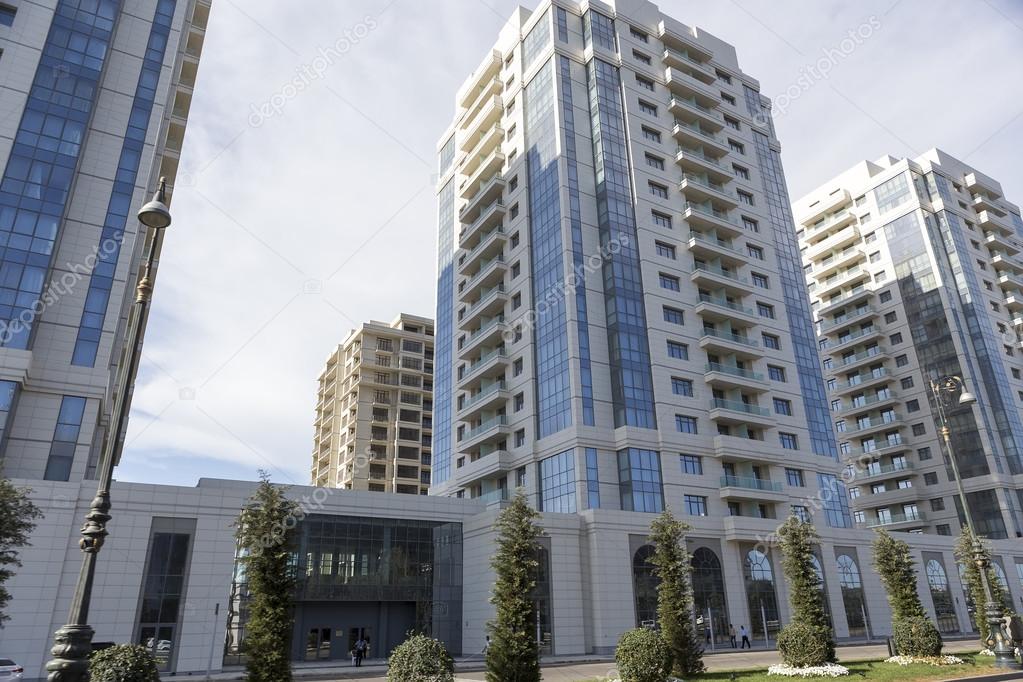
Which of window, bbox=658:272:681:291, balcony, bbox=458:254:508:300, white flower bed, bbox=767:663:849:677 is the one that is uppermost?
balcony, bbox=458:254:508:300

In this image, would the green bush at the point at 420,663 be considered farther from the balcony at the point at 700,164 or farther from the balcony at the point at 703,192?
the balcony at the point at 700,164

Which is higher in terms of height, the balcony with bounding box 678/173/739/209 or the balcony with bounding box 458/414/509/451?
the balcony with bounding box 678/173/739/209

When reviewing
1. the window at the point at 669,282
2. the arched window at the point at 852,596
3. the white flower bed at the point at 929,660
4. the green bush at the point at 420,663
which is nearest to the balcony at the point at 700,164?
the window at the point at 669,282

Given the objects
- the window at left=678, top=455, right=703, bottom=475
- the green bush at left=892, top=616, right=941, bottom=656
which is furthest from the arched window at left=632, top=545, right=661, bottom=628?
the green bush at left=892, top=616, right=941, bottom=656

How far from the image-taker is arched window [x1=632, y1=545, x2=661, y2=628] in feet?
157

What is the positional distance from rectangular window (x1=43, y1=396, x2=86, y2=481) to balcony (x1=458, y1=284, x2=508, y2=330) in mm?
33947

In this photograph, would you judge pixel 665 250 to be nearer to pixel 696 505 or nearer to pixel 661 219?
pixel 661 219

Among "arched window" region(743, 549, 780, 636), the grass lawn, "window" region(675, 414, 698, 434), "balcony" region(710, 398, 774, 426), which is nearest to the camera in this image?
the grass lawn

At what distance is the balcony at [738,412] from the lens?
5750 centimetres

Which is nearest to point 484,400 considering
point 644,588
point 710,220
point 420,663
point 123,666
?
point 644,588

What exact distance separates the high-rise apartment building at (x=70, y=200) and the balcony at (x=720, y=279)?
4505 centimetres

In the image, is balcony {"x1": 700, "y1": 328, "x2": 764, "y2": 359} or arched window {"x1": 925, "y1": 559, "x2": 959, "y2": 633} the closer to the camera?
balcony {"x1": 700, "y1": 328, "x2": 764, "y2": 359}

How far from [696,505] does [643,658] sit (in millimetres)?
32563

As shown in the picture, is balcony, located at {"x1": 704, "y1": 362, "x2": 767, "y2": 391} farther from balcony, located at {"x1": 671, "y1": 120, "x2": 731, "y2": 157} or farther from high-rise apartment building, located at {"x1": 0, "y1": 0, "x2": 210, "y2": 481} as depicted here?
high-rise apartment building, located at {"x1": 0, "y1": 0, "x2": 210, "y2": 481}
